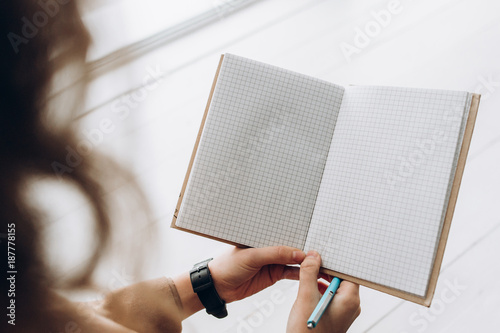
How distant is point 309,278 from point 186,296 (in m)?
0.31

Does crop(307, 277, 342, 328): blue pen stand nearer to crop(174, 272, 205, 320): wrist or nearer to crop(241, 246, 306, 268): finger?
crop(241, 246, 306, 268): finger

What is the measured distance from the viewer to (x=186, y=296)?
830 mm

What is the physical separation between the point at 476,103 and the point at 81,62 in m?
0.56

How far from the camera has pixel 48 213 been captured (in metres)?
0.49

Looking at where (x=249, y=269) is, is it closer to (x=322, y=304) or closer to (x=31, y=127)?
(x=322, y=304)

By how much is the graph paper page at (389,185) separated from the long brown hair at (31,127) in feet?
1.21

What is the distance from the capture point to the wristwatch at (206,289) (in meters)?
0.80

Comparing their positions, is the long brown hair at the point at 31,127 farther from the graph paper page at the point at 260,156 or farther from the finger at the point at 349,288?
the finger at the point at 349,288

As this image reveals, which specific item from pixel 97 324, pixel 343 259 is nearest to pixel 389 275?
pixel 343 259
